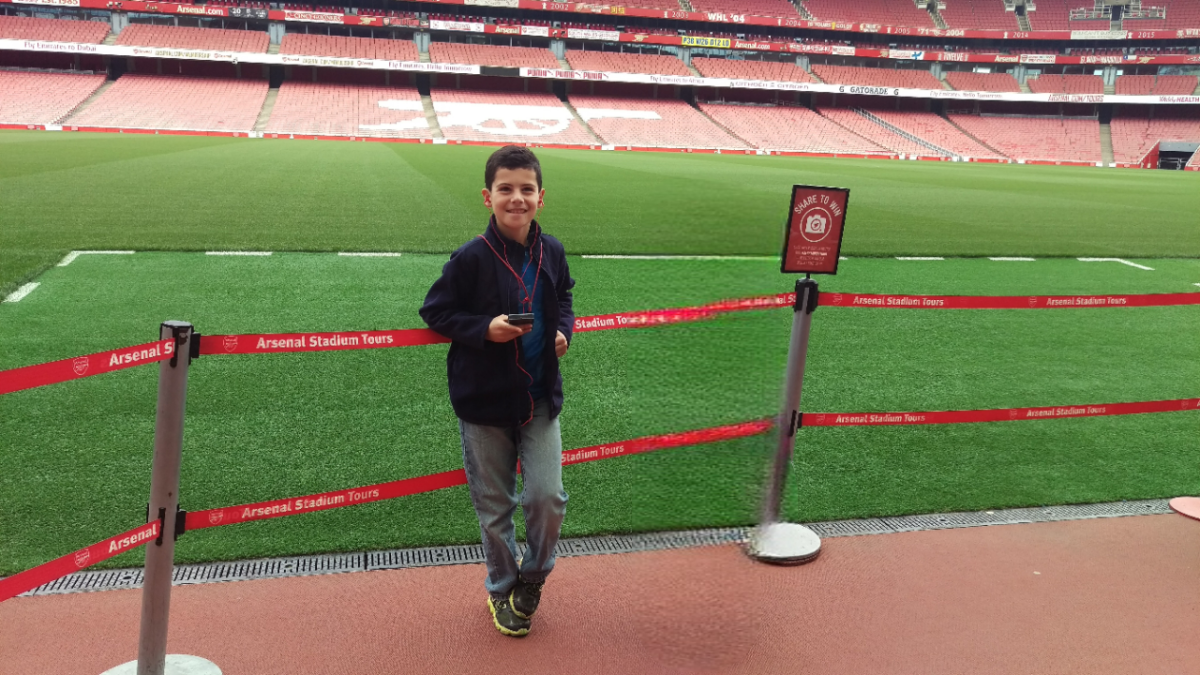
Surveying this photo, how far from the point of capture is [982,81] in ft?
197

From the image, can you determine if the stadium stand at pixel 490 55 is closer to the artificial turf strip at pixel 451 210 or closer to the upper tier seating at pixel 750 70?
the upper tier seating at pixel 750 70

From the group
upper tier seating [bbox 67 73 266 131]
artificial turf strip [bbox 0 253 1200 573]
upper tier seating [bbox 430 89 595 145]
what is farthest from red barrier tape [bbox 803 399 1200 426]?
upper tier seating [bbox 67 73 266 131]

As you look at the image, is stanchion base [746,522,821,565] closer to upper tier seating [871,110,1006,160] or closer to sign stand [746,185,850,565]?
sign stand [746,185,850,565]

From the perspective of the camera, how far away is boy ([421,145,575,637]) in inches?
96.8

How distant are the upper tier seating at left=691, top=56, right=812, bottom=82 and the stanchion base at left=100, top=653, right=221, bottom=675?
5684 centimetres

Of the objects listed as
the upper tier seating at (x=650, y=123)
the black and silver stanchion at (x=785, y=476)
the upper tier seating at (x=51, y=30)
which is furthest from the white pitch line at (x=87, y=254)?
the upper tier seating at (x=51, y=30)

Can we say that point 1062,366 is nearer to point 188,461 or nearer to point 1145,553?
point 1145,553

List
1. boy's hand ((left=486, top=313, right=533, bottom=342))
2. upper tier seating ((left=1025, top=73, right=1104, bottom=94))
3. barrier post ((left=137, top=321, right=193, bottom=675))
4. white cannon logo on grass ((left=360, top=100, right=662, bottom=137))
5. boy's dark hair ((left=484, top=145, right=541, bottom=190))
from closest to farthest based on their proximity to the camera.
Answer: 1. barrier post ((left=137, top=321, right=193, bottom=675))
2. boy's hand ((left=486, top=313, right=533, bottom=342))
3. boy's dark hair ((left=484, top=145, right=541, bottom=190))
4. white cannon logo on grass ((left=360, top=100, right=662, bottom=137))
5. upper tier seating ((left=1025, top=73, right=1104, bottom=94))

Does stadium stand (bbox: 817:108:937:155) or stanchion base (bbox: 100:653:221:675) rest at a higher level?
stadium stand (bbox: 817:108:937:155)

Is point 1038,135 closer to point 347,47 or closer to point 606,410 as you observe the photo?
point 347,47

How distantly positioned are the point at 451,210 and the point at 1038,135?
53929mm

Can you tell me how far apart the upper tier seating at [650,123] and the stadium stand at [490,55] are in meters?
3.53

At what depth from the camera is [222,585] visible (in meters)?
2.95

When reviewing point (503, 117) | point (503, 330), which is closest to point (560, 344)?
point (503, 330)
